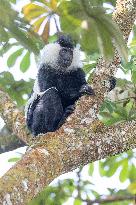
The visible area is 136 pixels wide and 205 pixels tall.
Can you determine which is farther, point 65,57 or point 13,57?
point 65,57

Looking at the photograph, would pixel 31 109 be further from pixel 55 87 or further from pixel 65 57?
pixel 65 57

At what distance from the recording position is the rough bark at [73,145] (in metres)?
1.26

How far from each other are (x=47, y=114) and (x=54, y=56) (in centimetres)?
100

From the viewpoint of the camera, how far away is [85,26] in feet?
1.82

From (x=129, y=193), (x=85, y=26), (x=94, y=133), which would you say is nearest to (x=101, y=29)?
(x=85, y=26)

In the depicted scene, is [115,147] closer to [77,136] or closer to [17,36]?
[77,136]

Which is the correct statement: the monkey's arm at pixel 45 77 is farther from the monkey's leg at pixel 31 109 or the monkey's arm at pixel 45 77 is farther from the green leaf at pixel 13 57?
the green leaf at pixel 13 57

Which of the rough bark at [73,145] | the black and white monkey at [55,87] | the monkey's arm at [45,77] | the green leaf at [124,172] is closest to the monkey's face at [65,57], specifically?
the black and white monkey at [55,87]

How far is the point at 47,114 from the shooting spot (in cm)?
286

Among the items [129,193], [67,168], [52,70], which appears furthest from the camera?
[52,70]

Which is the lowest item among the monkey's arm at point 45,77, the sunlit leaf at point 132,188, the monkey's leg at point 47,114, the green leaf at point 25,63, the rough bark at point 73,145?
the sunlit leaf at point 132,188

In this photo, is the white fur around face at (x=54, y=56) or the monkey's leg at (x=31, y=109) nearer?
the monkey's leg at (x=31, y=109)

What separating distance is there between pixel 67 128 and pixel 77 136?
8cm

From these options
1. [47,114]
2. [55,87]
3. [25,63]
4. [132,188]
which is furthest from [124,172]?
[132,188]
